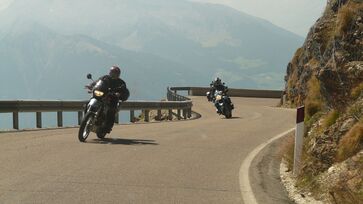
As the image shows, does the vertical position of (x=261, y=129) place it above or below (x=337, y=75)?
below

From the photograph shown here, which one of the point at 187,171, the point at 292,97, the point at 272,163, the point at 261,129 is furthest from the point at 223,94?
the point at 187,171

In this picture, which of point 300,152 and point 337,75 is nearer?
point 300,152

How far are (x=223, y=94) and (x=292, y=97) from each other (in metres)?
12.6

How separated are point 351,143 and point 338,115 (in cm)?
177

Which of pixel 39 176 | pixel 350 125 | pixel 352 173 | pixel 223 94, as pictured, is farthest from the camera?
pixel 223 94

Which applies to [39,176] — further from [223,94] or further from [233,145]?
[223,94]

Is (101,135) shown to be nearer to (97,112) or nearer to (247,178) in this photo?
(97,112)

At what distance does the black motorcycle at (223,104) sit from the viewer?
85.1ft

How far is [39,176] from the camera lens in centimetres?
887

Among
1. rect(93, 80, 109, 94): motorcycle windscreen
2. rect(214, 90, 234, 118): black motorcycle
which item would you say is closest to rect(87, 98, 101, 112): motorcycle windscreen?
rect(93, 80, 109, 94): motorcycle windscreen

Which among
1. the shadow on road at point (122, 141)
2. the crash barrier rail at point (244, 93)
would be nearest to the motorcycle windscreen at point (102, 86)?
the shadow on road at point (122, 141)

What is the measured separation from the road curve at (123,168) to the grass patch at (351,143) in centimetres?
161

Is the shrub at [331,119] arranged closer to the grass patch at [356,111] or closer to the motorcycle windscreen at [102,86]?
the grass patch at [356,111]

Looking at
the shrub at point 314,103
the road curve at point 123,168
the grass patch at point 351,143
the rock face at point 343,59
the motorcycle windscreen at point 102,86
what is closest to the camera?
the road curve at point 123,168
